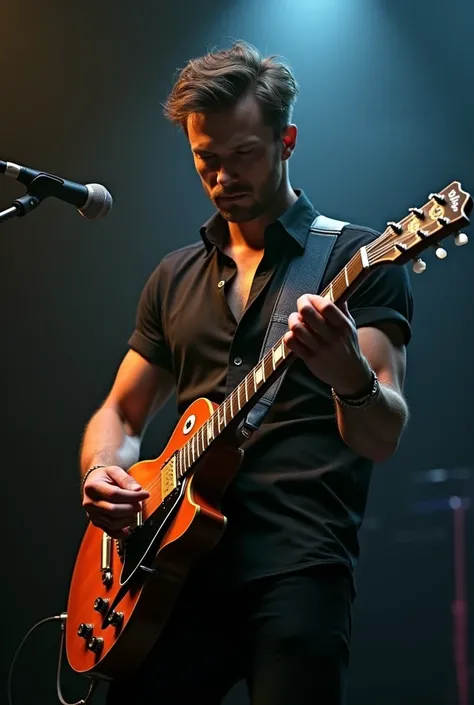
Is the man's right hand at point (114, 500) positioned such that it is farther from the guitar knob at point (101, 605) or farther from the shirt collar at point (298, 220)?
the shirt collar at point (298, 220)

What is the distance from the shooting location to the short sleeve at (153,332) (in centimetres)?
196

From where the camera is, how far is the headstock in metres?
1.23

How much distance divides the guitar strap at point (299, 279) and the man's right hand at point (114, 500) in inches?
11.6

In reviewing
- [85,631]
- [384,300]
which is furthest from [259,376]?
[85,631]

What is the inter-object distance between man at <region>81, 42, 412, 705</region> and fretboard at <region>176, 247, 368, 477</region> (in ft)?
0.15

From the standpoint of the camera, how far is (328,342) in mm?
1301

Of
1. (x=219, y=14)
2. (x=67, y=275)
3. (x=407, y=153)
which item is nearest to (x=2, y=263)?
(x=67, y=275)

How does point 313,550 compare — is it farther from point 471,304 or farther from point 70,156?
point 70,156

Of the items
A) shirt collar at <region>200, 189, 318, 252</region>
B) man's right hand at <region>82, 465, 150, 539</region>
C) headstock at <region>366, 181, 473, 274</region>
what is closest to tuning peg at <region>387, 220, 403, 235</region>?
headstock at <region>366, 181, 473, 274</region>

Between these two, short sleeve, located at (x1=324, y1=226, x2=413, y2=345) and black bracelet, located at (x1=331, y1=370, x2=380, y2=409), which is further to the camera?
short sleeve, located at (x1=324, y1=226, x2=413, y2=345)

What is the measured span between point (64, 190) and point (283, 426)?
1.76ft

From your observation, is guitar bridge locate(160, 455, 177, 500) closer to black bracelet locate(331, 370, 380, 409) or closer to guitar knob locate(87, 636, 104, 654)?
guitar knob locate(87, 636, 104, 654)

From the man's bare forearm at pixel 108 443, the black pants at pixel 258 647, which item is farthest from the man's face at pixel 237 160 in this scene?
the black pants at pixel 258 647

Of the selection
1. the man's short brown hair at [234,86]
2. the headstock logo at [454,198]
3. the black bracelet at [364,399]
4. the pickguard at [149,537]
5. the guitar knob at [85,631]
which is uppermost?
the man's short brown hair at [234,86]
